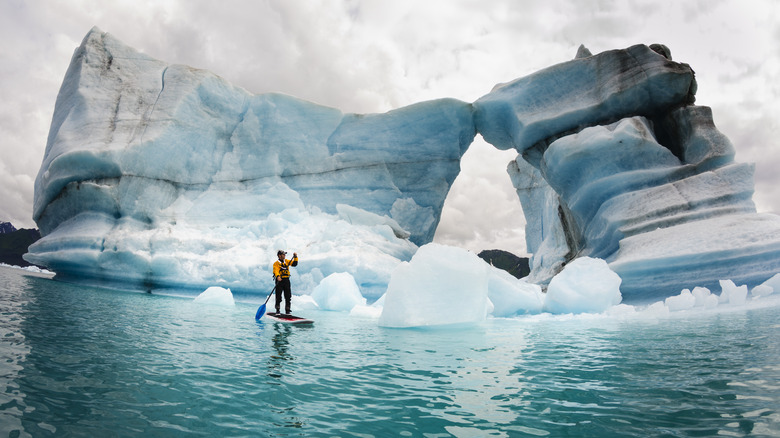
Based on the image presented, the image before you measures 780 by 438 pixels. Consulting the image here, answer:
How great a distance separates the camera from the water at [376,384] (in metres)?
2.23

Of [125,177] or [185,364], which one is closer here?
[185,364]

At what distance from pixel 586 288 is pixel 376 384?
24.2 ft

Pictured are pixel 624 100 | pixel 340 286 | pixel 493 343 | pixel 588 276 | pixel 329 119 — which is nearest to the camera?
pixel 493 343

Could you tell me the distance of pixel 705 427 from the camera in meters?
2.16

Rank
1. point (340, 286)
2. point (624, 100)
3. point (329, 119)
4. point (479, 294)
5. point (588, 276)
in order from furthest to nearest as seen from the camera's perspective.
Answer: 1. point (329, 119)
2. point (624, 100)
3. point (340, 286)
4. point (588, 276)
5. point (479, 294)

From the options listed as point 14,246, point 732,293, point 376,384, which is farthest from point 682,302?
point 14,246

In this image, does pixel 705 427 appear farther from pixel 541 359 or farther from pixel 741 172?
pixel 741 172

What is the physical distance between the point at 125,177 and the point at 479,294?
12.2m

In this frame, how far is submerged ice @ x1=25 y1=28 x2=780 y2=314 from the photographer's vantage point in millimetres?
9852

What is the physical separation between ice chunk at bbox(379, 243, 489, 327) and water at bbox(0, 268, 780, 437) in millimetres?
1400

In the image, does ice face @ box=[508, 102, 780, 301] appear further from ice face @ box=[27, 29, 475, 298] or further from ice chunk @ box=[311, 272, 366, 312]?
ice chunk @ box=[311, 272, 366, 312]

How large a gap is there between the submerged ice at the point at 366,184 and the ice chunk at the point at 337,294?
0.14 feet

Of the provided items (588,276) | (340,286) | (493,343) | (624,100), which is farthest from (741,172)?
(340,286)

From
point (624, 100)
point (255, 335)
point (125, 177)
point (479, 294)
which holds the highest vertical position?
point (624, 100)
